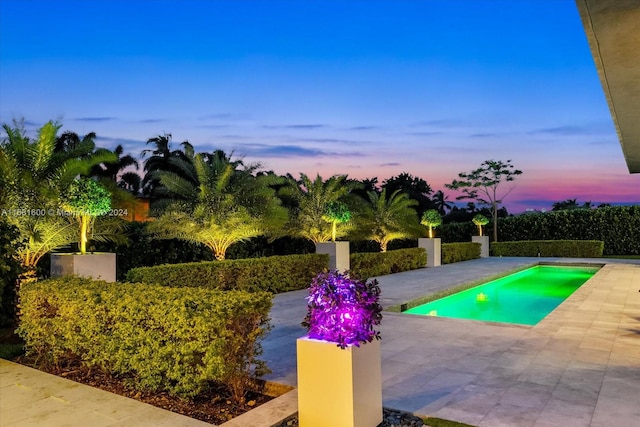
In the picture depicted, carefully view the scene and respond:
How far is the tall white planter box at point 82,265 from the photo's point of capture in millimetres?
6242

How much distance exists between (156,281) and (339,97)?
12.6 meters

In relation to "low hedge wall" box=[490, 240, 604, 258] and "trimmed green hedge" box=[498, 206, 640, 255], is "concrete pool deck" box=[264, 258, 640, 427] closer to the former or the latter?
"low hedge wall" box=[490, 240, 604, 258]

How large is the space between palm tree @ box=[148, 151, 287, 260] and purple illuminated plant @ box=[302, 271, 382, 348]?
298 inches

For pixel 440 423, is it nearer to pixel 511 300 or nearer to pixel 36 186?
pixel 36 186

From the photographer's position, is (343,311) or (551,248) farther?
(551,248)

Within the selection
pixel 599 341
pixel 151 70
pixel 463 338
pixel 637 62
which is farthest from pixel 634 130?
pixel 151 70

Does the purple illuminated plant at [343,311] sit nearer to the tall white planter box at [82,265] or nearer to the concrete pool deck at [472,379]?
the concrete pool deck at [472,379]

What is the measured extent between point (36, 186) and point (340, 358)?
587 centimetres

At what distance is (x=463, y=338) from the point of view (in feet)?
19.5

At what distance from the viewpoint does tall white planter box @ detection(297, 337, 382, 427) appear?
2.95m

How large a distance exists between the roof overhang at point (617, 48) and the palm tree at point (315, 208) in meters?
7.30

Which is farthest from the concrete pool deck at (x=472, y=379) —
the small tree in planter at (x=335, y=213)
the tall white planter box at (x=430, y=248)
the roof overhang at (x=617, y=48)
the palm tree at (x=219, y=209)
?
the tall white planter box at (x=430, y=248)

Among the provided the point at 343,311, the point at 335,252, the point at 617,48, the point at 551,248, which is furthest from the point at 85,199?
the point at 551,248

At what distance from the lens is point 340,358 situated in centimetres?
298
